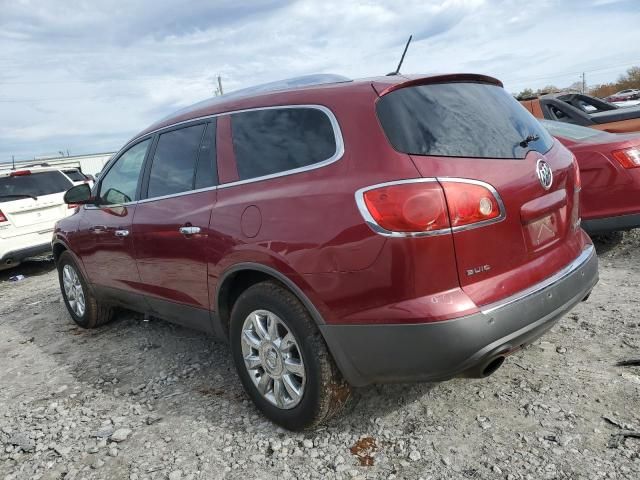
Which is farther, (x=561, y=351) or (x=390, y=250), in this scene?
(x=561, y=351)

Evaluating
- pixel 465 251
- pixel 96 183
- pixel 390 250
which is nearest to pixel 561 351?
pixel 465 251

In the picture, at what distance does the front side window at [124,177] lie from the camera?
3.82 m

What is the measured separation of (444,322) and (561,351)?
1.58m

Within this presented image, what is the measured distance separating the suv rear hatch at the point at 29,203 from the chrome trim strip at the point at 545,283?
725cm

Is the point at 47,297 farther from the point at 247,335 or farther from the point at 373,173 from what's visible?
the point at 373,173

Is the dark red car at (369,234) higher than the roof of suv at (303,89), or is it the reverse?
the roof of suv at (303,89)

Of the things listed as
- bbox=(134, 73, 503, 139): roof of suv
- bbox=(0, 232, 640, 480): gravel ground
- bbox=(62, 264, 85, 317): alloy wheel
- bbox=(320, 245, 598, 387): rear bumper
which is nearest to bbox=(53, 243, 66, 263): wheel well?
bbox=(62, 264, 85, 317): alloy wheel

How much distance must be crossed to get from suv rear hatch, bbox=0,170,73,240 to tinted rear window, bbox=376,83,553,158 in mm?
6882

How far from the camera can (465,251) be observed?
2141 millimetres

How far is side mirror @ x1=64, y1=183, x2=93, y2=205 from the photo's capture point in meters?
4.34

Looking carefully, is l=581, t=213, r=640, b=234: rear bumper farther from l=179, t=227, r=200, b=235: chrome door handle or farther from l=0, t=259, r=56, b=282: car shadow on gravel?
l=0, t=259, r=56, b=282: car shadow on gravel

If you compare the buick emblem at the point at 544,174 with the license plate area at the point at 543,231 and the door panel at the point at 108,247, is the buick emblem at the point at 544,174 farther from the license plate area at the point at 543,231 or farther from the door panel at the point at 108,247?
the door panel at the point at 108,247

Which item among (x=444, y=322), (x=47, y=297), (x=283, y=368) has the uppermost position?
(x=444, y=322)

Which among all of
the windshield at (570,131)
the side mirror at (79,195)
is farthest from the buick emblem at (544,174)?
the side mirror at (79,195)
